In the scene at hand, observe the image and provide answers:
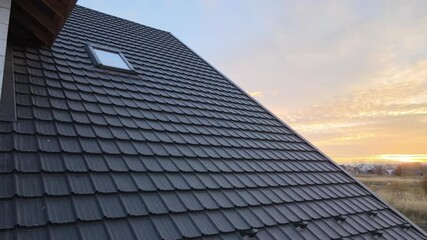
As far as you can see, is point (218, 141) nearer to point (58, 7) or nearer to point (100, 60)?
point (100, 60)

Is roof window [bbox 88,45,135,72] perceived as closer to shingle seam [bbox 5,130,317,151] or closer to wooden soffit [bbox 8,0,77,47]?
wooden soffit [bbox 8,0,77,47]

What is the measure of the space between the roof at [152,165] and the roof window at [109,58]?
11cm

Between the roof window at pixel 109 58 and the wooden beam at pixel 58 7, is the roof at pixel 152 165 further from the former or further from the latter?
the wooden beam at pixel 58 7

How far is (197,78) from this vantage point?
613 centimetres

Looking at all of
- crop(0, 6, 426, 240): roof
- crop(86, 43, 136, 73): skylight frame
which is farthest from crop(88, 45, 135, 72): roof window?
crop(0, 6, 426, 240): roof

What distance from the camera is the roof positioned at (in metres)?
2.29

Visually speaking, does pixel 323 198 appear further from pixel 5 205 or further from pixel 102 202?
pixel 5 205

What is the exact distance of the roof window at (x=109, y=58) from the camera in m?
4.60

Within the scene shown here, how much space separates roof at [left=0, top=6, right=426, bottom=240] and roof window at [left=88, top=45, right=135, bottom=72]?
113 mm

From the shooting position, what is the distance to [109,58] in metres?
4.93

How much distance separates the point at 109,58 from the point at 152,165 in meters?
2.51

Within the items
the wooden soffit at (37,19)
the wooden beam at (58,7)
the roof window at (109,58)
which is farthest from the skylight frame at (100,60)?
the wooden beam at (58,7)

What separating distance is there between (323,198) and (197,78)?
3.23 m

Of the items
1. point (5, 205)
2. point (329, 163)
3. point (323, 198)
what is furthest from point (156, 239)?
point (329, 163)
